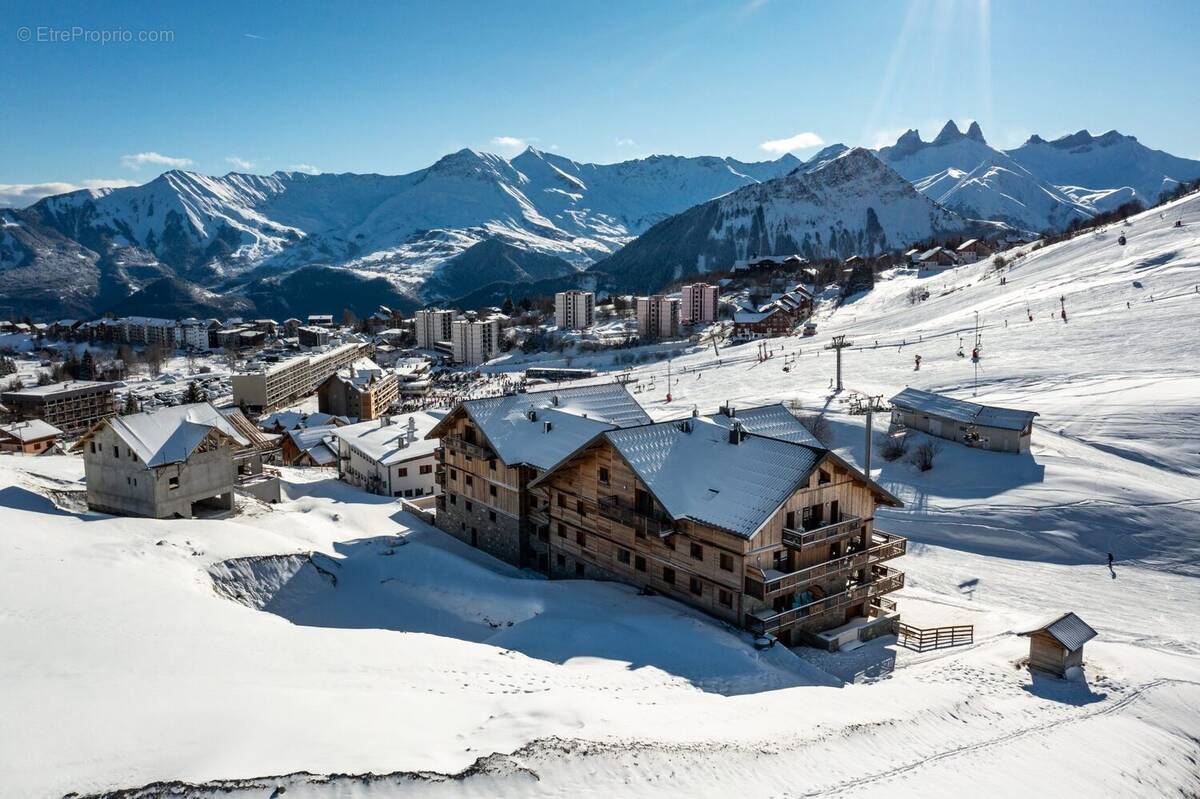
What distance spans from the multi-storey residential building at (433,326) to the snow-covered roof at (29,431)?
105 m

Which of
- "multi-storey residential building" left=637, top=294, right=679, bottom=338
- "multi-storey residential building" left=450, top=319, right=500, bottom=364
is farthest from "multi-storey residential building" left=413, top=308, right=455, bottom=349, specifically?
"multi-storey residential building" left=637, top=294, right=679, bottom=338

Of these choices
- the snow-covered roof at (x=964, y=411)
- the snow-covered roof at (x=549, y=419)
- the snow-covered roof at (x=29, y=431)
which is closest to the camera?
the snow-covered roof at (x=549, y=419)

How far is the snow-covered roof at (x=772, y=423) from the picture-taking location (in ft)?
110

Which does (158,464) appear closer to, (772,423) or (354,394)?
(772,423)

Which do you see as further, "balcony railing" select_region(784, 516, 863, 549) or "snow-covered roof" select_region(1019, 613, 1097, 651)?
"balcony railing" select_region(784, 516, 863, 549)

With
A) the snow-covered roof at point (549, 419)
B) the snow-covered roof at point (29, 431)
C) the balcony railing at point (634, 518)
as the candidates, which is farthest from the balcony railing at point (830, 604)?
the snow-covered roof at point (29, 431)

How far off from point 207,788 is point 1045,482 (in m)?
45.1

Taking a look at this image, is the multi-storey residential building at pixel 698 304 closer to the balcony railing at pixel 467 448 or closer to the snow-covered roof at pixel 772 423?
the balcony railing at pixel 467 448

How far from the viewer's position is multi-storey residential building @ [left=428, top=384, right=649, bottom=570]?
121 ft

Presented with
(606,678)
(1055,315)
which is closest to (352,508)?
(606,678)

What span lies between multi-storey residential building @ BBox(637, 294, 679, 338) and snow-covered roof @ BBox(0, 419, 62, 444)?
318ft

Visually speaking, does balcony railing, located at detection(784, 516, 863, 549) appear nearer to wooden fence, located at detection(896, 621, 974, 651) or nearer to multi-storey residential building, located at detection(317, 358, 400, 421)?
wooden fence, located at detection(896, 621, 974, 651)

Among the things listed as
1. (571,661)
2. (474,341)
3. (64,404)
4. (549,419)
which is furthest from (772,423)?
(474,341)

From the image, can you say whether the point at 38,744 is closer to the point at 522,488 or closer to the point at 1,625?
the point at 1,625
